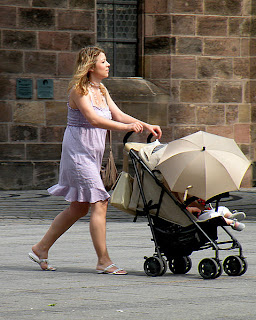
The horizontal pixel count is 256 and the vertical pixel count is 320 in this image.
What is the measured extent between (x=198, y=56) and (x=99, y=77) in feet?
32.3

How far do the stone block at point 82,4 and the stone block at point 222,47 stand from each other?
2278mm

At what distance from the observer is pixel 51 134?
15672 mm

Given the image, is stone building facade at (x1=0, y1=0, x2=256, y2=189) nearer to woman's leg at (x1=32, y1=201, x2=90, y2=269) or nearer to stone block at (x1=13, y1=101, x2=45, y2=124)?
stone block at (x1=13, y1=101, x2=45, y2=124)

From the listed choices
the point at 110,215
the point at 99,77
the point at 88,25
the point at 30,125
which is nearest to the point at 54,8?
the point at 88,25

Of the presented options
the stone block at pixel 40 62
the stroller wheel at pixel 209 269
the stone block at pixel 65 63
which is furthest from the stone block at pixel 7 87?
the stroller wheel at pixel 209 269

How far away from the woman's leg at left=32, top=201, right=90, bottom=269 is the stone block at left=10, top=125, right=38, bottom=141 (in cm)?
850

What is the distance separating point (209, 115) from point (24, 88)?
3.52 meters

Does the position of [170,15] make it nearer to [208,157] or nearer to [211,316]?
[208,157]

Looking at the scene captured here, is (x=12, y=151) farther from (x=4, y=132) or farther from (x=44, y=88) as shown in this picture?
(x=44, y=88)

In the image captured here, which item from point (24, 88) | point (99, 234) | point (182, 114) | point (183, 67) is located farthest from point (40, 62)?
point (99, 234)

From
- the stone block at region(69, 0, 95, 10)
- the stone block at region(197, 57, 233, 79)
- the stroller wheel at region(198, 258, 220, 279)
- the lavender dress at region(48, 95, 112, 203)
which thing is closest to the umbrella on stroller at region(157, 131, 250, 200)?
the stroller wheel at region(198, 258, 220, 279)

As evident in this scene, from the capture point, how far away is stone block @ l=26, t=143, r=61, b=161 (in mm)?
15547

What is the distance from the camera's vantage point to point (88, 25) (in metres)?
15.9

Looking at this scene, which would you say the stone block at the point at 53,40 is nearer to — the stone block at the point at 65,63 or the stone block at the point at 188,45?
the stone block at the point at 65,63
